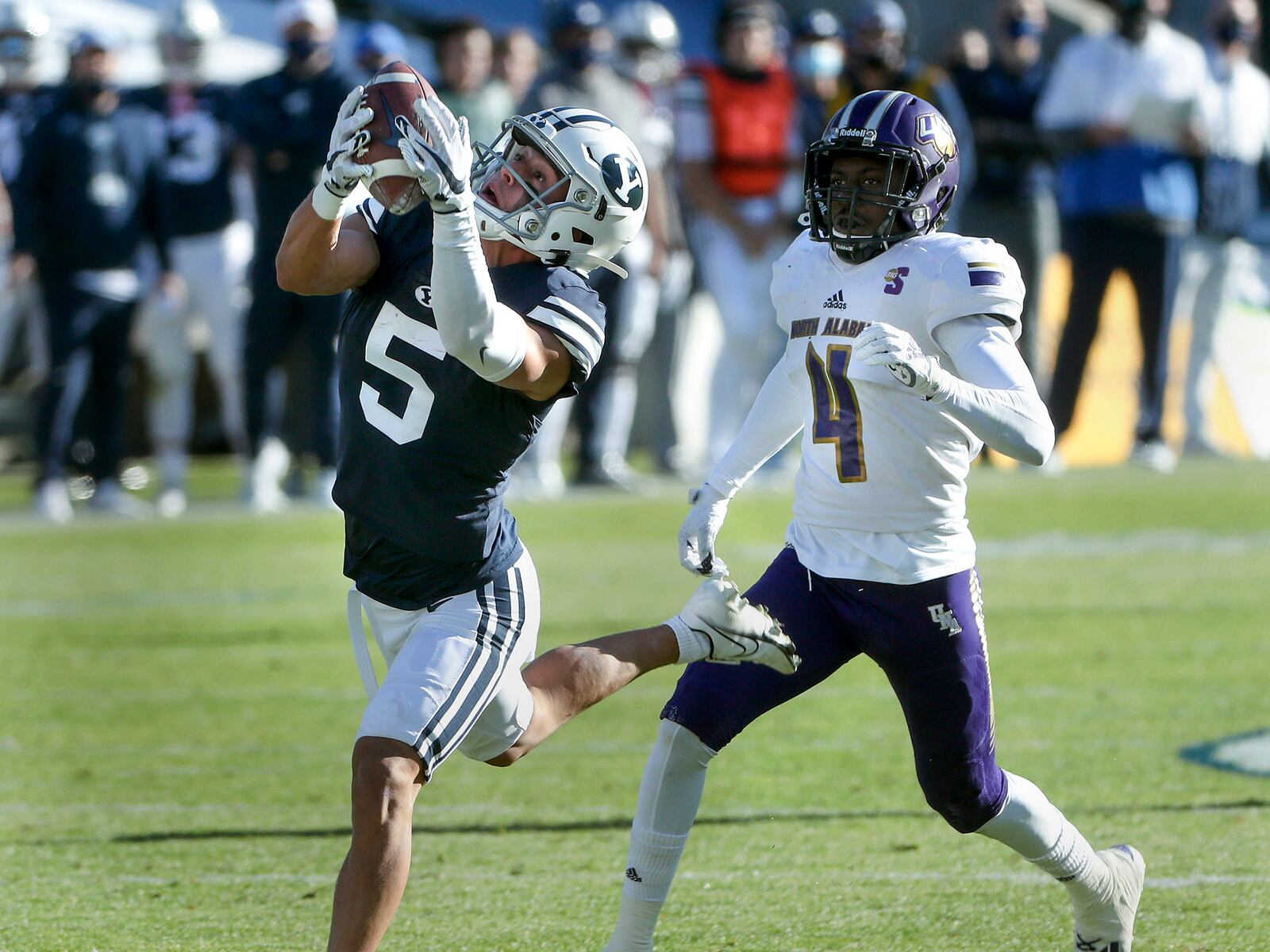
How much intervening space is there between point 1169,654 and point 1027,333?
590 centimetres

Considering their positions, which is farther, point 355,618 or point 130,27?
point 130,27

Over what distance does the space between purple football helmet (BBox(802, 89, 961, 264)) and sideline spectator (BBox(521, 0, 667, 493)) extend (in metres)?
6.49

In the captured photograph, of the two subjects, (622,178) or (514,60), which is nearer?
(622,178)

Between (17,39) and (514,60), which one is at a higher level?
(514,60)

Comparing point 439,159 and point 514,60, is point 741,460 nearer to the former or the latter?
point 439,159

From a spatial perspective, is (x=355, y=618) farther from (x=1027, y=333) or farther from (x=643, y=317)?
(x=1027, y=333)

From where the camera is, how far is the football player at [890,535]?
3627mm

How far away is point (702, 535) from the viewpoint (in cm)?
387

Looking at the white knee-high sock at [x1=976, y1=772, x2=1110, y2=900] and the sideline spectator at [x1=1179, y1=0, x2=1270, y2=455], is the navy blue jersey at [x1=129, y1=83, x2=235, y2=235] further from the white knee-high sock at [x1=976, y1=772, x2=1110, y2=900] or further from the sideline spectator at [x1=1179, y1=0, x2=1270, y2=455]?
the white knee-high sock at [x1=976, y1=772, x2=1110, y2=900]

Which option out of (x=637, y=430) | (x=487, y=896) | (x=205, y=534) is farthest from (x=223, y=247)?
(x=487, y=896)

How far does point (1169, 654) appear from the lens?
681cm

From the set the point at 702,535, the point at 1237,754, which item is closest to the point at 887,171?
the point at 702,535

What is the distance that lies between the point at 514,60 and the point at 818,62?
1800mm

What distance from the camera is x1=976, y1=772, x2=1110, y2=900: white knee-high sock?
364 centimetres
